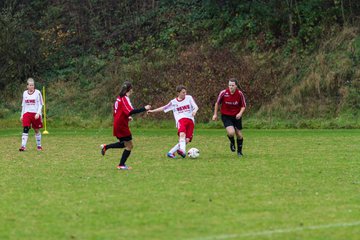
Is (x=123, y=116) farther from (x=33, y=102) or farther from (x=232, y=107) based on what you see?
(x=33, y=102)

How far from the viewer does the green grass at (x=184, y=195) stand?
32.6 feet

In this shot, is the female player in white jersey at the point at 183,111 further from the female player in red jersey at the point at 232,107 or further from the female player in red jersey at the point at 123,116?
the female player in red jersey at the point at 123,116

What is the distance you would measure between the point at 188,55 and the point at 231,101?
69.8 feet

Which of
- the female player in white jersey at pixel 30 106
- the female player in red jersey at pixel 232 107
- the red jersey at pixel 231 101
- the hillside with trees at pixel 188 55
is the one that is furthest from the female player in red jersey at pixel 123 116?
the hillside with trees at pixel 188 55

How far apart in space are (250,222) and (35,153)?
13649 mm

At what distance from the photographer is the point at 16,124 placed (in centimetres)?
4003

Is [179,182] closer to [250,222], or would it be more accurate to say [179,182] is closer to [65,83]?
[250,222]

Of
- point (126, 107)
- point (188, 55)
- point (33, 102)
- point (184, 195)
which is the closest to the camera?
point (184, 195)

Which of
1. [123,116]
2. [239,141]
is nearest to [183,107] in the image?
[239,141]

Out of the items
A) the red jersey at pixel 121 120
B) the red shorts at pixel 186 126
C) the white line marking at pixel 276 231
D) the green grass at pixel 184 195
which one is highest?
the red jersey at pixel 121 120

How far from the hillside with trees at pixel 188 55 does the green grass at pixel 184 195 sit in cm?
1473

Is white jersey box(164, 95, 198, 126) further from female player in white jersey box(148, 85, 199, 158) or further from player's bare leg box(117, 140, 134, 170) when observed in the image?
player's bare leg box(117, 140, 134, 170)

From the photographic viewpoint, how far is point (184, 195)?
12883 millimetres

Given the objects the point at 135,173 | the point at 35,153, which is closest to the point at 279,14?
the point at 35,153
